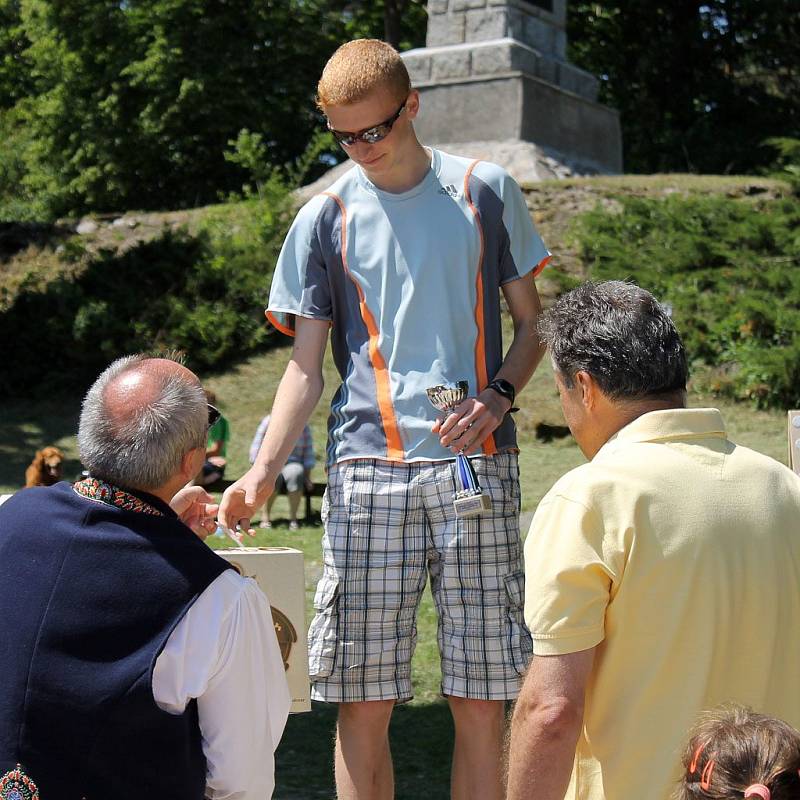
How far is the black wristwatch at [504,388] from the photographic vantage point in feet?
11.8

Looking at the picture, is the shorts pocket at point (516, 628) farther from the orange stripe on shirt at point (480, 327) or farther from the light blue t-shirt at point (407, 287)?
the orange stripe on shirt at point (480, 327)

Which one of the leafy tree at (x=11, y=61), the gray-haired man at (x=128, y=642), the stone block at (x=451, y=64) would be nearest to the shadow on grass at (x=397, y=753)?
the gray-haired man at (x=128, y=642)

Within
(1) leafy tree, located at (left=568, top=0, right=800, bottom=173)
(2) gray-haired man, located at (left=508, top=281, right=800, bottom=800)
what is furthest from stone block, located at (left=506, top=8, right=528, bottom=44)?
(2) gray-haired man, located at (left=508, top=281, right=800, bottom=800)

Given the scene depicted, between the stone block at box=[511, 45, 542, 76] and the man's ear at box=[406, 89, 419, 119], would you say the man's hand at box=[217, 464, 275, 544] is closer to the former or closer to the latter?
the man's ear at box=[406, 89, 419, 119]

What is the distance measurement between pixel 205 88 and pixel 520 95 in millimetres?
12459

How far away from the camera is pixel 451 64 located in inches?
675

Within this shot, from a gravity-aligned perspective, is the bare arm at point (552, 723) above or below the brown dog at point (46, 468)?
above

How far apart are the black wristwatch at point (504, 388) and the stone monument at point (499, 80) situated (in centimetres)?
1341

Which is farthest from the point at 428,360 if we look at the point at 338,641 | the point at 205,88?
the point at 205,88

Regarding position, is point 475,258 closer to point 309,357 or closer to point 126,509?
point 309,357

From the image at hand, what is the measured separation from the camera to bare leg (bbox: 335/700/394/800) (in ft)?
11.5

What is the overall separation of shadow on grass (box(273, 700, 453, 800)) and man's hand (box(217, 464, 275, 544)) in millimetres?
1534

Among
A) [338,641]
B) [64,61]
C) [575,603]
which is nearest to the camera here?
[575,603]

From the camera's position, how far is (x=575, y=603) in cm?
230
